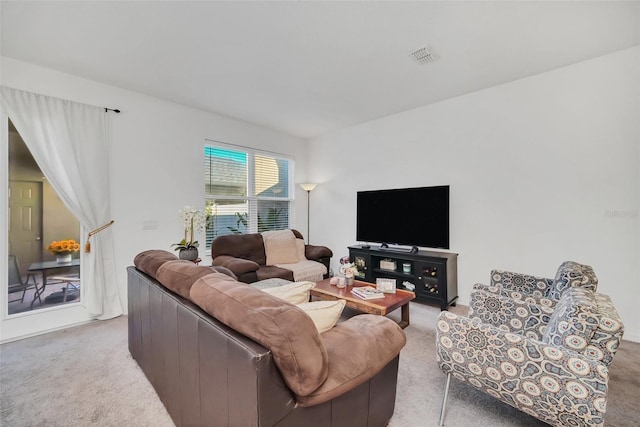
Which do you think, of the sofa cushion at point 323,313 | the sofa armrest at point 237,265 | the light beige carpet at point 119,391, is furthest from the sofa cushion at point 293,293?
the sofa armrest at point 237,265

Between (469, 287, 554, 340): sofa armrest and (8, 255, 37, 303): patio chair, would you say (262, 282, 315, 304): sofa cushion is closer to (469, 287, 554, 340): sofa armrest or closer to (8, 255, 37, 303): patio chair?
(469, 287, 554, 340): sofa armrest

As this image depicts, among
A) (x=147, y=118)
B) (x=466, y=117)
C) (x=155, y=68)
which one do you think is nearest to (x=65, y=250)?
(x=147, y=118)

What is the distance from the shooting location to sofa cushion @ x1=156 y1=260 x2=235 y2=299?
1.45m

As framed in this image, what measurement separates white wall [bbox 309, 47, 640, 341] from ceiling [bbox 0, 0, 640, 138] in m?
0.26

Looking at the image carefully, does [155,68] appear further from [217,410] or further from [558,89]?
[558,89]

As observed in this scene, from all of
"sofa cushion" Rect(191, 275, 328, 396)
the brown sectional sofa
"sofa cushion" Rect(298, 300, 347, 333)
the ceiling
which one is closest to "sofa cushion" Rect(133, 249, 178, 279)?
the brown sectional sofa

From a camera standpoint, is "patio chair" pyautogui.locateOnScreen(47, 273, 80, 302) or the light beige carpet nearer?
the light beige carpet

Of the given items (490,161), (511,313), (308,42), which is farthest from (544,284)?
(308,42)

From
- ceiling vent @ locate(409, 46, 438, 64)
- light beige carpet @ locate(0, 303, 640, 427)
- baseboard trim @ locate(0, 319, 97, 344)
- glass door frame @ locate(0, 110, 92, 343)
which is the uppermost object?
ceiling vent @ locate(409, 46, 438, 64)

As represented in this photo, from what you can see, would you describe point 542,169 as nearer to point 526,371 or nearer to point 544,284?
point 544,284

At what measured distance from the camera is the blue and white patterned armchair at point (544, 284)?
1780 mm

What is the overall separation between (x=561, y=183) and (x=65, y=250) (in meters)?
5.37

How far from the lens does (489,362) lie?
138 centimetres

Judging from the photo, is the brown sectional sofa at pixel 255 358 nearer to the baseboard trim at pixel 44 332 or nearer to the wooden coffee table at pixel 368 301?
the wooden coffee table at pixel 368 301
